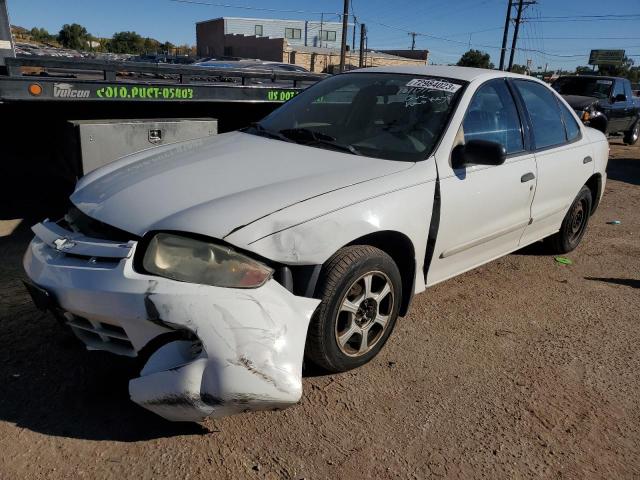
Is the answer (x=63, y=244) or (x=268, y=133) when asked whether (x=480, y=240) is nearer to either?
(x=268, y=133)

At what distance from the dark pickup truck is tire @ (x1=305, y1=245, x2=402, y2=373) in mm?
11586

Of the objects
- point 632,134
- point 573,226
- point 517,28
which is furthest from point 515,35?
point 573,226

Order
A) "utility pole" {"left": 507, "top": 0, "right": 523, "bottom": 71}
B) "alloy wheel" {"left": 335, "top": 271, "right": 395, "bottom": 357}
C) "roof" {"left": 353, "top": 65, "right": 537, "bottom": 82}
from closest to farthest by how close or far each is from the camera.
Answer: "alloy wheel" {"left": 335, "top": 271, "right": 395, "bottom": 357}
"roof" {"left": 353, "top": 65, "right": 537, "bottom": 82}
"utility pole" {"left": 507, "top": 0, "right": 523, "bottom": 71}

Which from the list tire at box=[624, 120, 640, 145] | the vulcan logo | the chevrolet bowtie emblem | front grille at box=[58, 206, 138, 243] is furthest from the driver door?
tire at box=[624, 120, 640, 145]

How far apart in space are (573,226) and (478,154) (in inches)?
93.5

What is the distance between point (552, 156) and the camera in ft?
13.3

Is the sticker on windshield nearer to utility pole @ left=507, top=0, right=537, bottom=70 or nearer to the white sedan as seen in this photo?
the white sedan

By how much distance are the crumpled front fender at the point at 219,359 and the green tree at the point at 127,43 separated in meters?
61.9

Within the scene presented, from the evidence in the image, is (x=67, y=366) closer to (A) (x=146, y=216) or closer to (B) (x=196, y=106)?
(A) (x=146, y=216)

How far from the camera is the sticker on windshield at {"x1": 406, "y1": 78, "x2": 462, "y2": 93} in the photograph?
3.43 meters

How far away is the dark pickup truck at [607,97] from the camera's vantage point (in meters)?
13.0

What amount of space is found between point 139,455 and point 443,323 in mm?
2080

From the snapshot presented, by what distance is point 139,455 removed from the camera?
2.20 meters

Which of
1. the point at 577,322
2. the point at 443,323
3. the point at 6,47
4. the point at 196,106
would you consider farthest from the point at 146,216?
the point at 6,47
